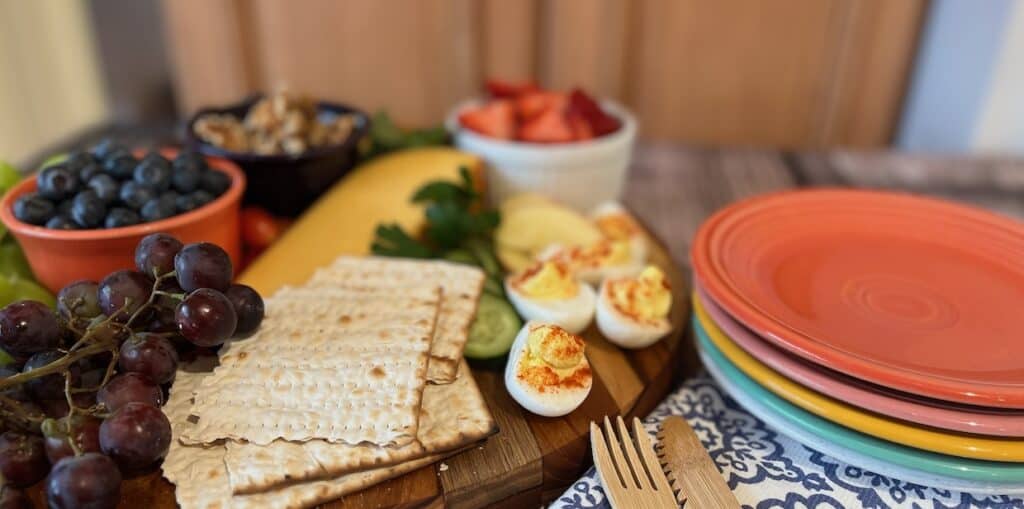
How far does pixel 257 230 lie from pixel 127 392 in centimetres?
47

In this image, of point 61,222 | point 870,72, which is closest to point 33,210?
point 61,222

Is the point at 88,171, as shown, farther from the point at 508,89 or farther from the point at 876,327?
the point at 876,327

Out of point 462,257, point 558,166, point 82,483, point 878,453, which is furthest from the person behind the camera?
point 558,166

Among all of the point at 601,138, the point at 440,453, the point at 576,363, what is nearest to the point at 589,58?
the point at 601,138

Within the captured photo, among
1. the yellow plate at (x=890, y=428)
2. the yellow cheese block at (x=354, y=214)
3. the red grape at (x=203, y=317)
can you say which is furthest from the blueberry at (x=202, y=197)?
the yellow plate at (x=890, y=428)

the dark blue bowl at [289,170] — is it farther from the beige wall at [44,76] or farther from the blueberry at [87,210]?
the beige wall at [44,76]

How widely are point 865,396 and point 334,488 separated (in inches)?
18.5

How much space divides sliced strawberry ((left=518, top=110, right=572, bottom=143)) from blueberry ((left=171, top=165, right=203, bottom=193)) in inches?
21.0

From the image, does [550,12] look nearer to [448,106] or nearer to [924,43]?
[448,106]

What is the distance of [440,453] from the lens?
63cm

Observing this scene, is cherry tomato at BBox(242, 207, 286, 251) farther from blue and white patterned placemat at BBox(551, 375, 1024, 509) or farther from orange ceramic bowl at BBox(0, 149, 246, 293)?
blue and white patterned placemat at BBox(551, 375, 1024, 509)

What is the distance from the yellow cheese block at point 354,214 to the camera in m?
0.92

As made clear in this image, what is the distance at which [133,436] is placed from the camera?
557mm

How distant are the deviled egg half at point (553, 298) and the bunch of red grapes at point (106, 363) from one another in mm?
302
